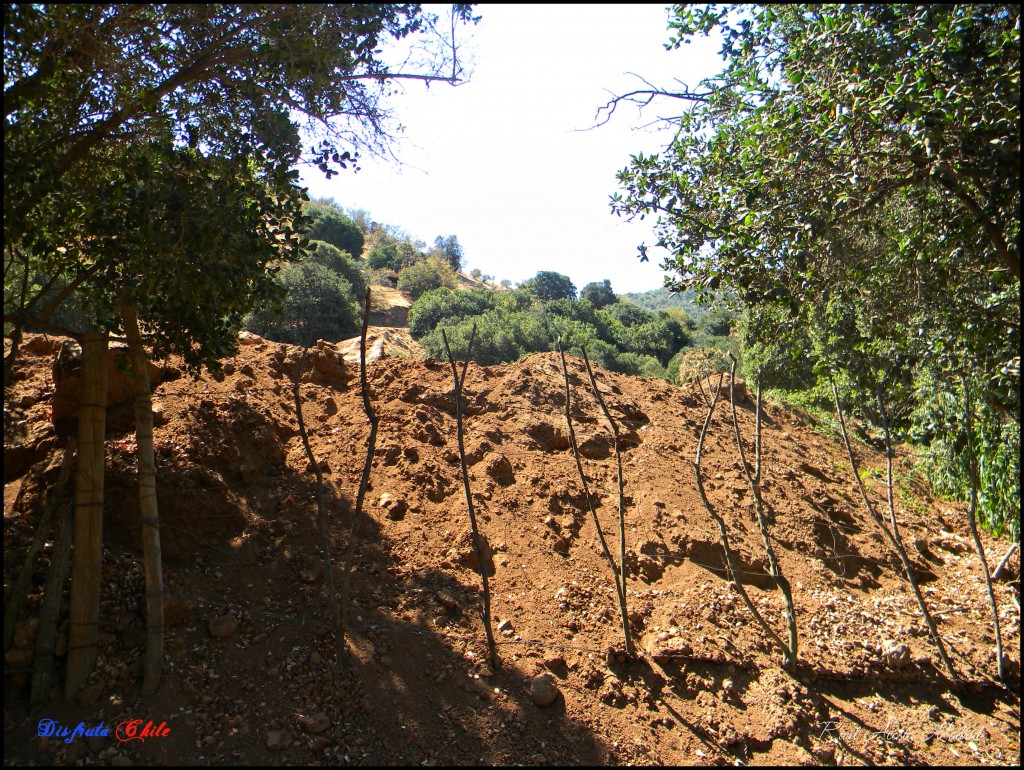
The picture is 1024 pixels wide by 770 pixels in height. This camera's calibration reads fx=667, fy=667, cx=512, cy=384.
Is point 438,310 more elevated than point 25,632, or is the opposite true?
point 438,310

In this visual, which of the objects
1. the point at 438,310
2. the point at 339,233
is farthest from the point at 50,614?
the point at 339,233

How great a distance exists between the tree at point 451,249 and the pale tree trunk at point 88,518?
31397mm

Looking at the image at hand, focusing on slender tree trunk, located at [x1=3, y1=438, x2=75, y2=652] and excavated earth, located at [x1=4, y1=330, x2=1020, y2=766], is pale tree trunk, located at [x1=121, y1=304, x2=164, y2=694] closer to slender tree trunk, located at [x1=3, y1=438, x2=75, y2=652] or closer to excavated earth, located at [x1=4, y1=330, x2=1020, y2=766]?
excavated earth, located at [x1=4, y1=330, x2=1020, y2=766]

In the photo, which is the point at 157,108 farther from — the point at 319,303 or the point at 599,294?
the point at 599,294

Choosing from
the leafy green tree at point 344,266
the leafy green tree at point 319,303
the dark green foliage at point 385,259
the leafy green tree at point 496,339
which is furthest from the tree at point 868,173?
the dark green foliage at point 385,259

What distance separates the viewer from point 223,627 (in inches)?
154

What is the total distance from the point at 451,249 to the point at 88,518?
3255 cm

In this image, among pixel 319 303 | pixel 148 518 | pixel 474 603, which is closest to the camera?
pixel 148 518

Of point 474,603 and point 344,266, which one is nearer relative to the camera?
point 474,603

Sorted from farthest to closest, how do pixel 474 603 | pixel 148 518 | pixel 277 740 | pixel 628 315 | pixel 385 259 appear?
pixel 385 259 → pixel 628 315 → pixel 474 603 → pixel 148 518 → pixel 277 740

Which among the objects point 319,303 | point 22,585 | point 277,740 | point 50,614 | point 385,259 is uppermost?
point 385,259

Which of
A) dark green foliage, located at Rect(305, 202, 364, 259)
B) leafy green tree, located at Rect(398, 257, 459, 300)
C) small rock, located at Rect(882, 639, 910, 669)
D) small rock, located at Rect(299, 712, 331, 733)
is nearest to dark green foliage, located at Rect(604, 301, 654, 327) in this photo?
leafy green tree, located at Rect(398, 257, 459, 300)

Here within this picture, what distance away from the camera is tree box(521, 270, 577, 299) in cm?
3144

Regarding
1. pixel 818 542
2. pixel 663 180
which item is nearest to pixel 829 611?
pixel 818 542
